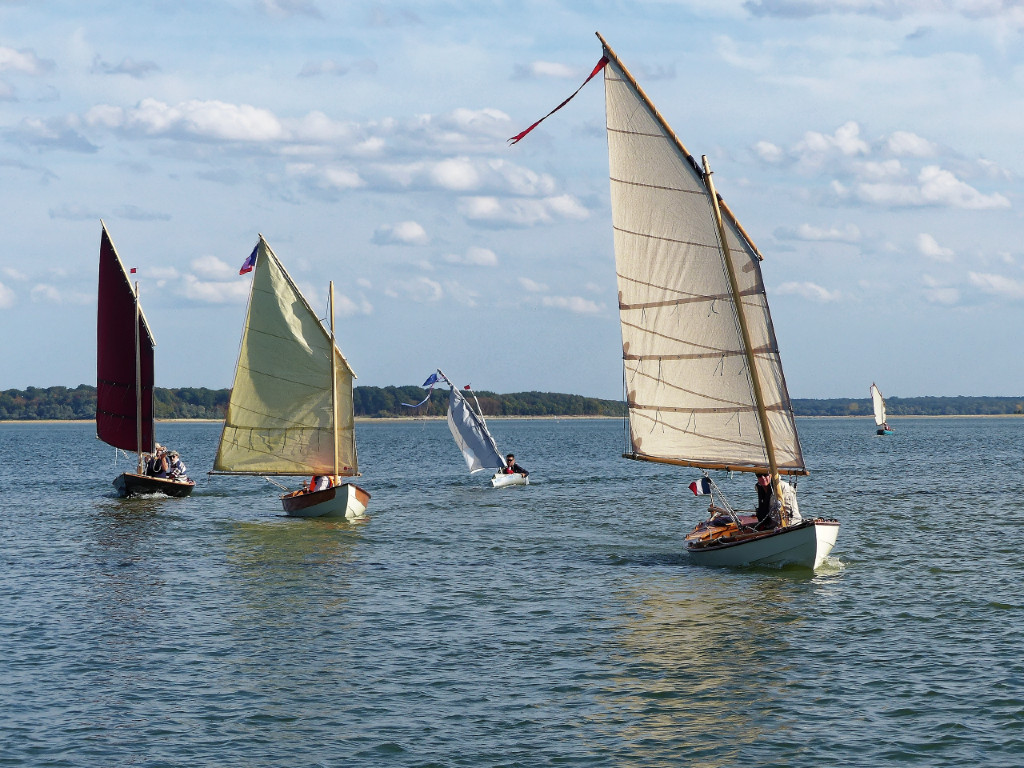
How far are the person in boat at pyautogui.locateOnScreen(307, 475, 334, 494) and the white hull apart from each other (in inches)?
769

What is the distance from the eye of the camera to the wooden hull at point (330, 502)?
51000 mm

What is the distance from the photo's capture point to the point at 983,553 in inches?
1551

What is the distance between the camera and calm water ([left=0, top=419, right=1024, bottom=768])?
19.1m

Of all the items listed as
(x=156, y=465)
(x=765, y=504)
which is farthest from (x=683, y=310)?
(x=156, y=465)

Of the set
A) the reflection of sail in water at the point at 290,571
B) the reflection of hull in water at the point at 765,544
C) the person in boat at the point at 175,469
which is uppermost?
the person in boat at the point at 175,469

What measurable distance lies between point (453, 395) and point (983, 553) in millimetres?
37553

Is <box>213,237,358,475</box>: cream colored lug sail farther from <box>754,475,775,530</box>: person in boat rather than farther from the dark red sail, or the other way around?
<box>754,475,775,530</box>: person in boat

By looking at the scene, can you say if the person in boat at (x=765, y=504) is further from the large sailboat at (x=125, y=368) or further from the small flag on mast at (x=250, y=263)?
the large sailboat at (x=125, y=368)

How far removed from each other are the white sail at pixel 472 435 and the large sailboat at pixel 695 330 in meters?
35.9

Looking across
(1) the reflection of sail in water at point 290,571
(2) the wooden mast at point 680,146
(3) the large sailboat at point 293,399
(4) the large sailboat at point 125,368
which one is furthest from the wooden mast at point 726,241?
(4) the large sailboat at point 125,368

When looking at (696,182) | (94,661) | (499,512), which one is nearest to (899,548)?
(696,182)

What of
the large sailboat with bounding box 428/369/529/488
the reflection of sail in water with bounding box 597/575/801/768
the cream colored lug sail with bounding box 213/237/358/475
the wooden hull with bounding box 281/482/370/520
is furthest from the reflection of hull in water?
the large sailboat with bounding box 428/369/529/488

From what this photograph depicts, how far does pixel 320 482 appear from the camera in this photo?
5322 cm

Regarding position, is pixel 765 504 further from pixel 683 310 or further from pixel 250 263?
pixel 250 263
